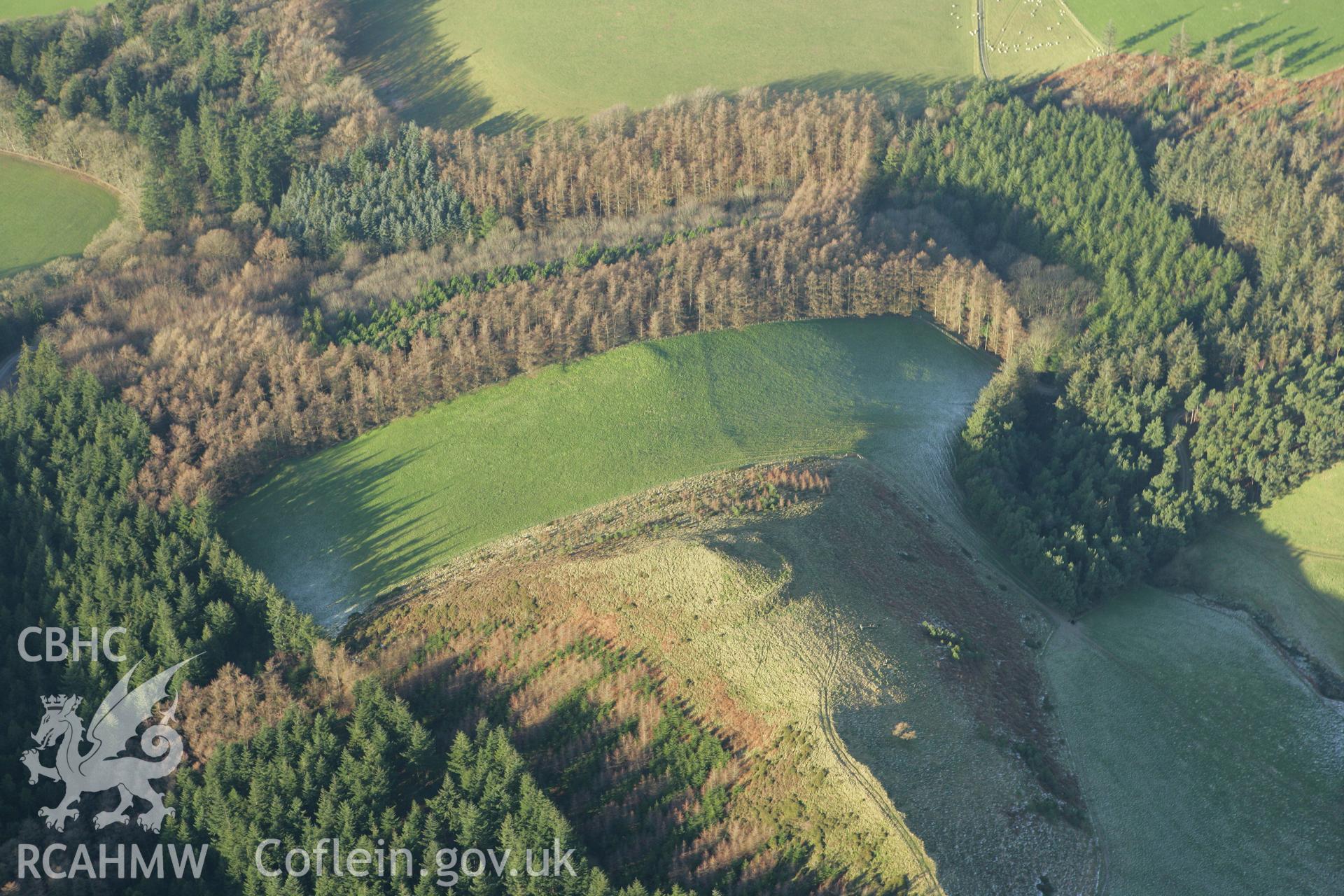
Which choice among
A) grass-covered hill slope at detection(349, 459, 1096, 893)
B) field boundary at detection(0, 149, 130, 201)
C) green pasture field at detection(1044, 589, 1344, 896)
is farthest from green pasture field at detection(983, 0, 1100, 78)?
field boundary at detection(0, 149, 130, 201)

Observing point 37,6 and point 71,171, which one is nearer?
point 71,171

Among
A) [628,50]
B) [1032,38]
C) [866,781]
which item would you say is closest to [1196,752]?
[866,781]

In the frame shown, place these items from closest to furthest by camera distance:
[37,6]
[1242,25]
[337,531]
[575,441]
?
[337,531] → [575,441] → [1242,25] → [37,6]

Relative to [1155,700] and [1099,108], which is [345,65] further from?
[1155,700]

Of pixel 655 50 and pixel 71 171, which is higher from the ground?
pixel 655 50

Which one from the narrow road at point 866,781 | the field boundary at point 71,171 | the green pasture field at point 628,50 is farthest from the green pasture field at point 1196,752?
the field boundary at point 71,171

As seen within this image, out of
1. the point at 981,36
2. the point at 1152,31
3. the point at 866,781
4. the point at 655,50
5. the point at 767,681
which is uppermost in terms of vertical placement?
the point at 1152,31

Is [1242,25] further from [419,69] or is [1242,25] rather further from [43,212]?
[43,212]
